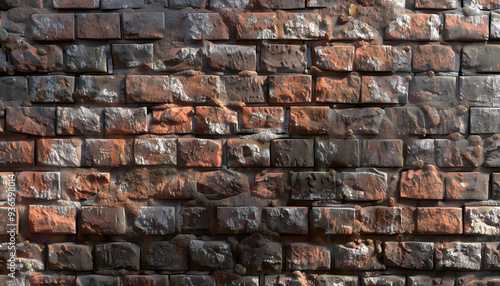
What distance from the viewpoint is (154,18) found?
103 cm

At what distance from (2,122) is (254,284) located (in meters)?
1.06

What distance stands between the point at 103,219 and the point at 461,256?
4.10 ft

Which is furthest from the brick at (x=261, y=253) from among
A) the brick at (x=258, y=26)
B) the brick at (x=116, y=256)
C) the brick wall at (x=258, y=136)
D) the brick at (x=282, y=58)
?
the brick at (x=258, y=26)

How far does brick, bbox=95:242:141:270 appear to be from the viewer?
105 centimetres

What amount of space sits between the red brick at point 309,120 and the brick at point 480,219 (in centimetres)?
57

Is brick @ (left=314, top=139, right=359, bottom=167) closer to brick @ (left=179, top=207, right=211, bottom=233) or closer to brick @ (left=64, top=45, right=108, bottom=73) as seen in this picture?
brick @ (left=179, top=207, right=211, bottom=233)

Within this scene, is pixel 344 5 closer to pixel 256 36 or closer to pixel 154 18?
pixel 256 36

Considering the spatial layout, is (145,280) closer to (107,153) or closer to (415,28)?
(107,153)

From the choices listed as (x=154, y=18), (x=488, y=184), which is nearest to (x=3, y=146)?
(x=154, y=18)

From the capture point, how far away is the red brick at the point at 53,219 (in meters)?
1.05

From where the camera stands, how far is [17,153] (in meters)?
1.05

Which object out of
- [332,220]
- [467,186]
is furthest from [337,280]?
[467,186]

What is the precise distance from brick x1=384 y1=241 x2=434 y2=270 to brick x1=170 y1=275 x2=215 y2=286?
62 centimetres

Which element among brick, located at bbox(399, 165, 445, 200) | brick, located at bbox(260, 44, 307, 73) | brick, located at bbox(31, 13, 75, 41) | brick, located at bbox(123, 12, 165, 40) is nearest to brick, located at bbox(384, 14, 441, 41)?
brick, located at bbox(260, 44, 307, 73)
